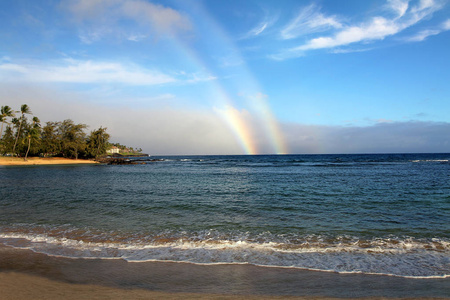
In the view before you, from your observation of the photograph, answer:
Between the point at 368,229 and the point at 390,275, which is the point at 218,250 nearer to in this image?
the point at 390,275

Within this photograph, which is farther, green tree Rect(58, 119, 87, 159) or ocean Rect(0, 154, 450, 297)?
green tree Rect(58, 119, 87, 159)

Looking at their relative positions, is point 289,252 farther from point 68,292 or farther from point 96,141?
point 96,141

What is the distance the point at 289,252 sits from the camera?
775 centimetres

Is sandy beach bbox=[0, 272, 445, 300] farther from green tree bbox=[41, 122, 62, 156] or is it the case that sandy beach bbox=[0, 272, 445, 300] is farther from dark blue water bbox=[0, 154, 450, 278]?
green tree bbox=[41, 122, 62, 156]

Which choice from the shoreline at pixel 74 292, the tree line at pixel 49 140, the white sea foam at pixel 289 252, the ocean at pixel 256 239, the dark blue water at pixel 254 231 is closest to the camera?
the shoreline at pixel 74 292

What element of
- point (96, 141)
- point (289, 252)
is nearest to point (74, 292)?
point (289, 252)

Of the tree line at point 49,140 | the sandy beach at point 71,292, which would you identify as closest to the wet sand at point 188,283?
the sandy beach at point 71,292

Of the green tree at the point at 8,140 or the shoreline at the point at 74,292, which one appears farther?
the green tree at the point at 8,140

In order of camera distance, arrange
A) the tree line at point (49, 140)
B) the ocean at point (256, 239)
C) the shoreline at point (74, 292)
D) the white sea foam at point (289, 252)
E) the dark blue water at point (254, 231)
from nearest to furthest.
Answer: the shoreline at point (74, 292)
the ocean at point (256, 239)
the white sea foam at point (289, 252)
the dark blue water at point (254, 231)
the tree line at point (49, 140)

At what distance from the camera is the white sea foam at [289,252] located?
261 inches

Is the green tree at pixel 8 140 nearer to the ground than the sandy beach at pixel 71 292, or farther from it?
farther from it

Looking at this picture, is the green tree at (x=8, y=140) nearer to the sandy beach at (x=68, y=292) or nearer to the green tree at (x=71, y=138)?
the green tree at (x=71, y=138)

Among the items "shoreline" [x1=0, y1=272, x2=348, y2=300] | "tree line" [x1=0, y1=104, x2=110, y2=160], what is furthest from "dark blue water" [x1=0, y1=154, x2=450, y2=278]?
"tree line" [x1=0, y1=104, x2=110, y2=160]

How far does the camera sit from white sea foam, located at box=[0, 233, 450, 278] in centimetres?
664
